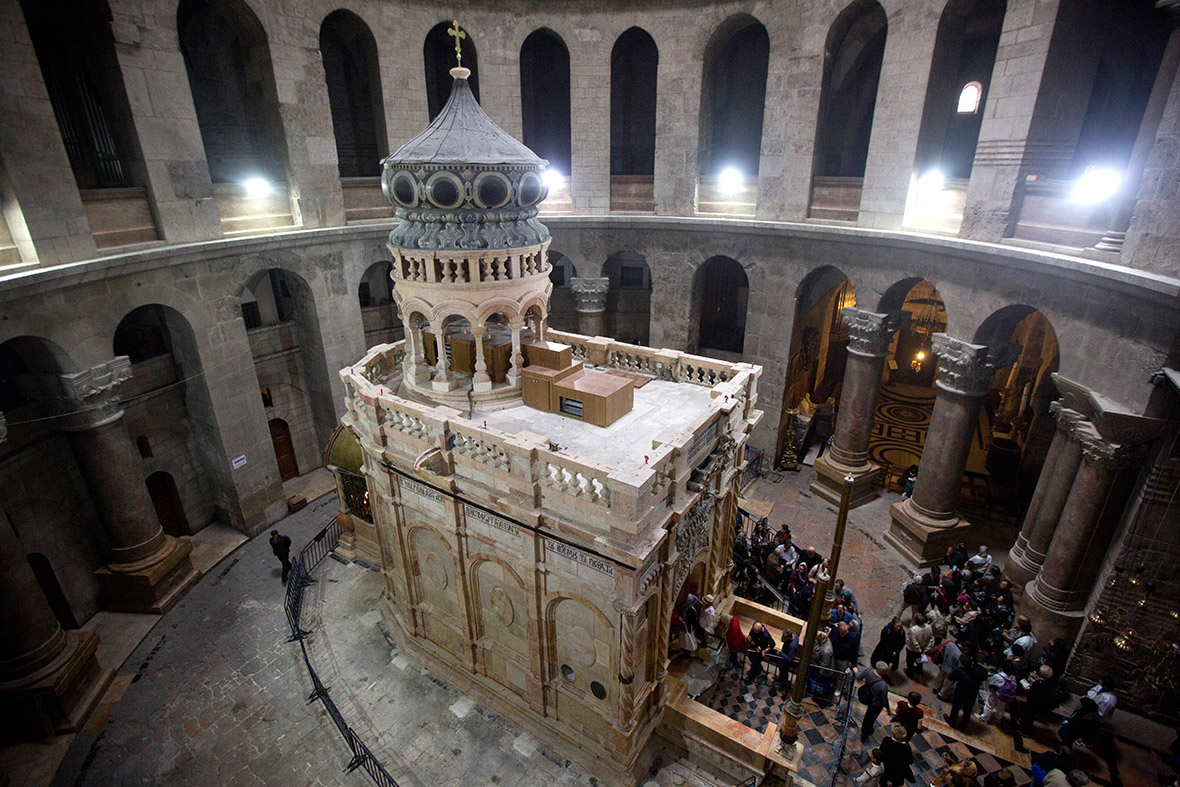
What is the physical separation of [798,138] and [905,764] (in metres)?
16.7

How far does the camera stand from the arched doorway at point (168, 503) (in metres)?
17.8

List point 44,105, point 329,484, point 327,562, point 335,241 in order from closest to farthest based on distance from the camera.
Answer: point 44,105 < point 327,562 < point 335,241 < point 329,484

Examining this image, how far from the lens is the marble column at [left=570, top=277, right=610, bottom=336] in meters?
22.5

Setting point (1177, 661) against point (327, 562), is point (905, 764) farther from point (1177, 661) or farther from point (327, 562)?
point (327, 562)

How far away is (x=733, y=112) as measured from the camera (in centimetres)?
2320

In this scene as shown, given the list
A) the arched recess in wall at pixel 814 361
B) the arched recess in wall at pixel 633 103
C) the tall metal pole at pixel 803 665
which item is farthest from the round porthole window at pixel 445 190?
the arched recess in wall at pixel 814 361

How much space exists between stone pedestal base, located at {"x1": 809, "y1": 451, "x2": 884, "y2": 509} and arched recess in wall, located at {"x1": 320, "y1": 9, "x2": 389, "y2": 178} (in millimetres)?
19136

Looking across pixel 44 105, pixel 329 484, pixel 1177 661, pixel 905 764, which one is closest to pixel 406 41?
pixel 44 105

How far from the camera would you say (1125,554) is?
1130 centimetres

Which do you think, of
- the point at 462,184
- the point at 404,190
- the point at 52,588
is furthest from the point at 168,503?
the point at 462,184

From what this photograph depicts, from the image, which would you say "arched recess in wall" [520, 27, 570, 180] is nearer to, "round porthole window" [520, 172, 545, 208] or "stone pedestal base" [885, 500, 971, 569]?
"round porthole window" [520, 172, 545, 208]

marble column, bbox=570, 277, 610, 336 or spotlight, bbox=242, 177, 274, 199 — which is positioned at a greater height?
spotlight, bbox=242, 177, 274, 199

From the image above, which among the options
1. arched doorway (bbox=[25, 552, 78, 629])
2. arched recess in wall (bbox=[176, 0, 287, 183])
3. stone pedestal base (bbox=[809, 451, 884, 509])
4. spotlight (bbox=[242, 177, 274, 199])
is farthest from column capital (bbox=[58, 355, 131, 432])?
stone pedestal base (bbox=[809, 451, 884, 509])

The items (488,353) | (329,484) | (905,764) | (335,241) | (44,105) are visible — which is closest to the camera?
(905,764)
